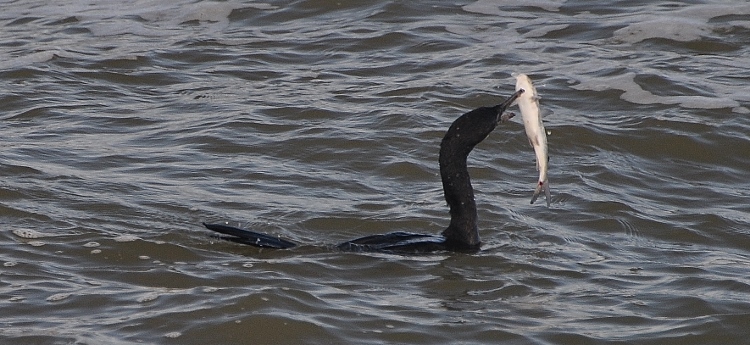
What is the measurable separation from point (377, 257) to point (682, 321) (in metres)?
1.81

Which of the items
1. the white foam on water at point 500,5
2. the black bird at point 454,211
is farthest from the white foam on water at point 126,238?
the white foam on water at point 500,5

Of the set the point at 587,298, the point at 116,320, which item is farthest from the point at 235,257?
the point at 587,298

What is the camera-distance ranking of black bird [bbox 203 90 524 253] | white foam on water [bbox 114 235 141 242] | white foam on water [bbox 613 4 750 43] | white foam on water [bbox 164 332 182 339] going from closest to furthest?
white foam on water [bbox 164 332 182 339] → black bird [bbox 203 90 524 253] → white foam on water [bbox 114 235 141 242] → white foam on water [bbox 613 4 750 43]

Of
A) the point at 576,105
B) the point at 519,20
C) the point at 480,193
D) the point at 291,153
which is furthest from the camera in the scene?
the point at 519,20

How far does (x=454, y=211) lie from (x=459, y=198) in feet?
0.28

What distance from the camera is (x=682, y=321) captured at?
6.43 m

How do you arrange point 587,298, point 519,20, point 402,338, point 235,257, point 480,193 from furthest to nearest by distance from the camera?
point 519,20 < point 480,193 < point 235,257 < point 587,298 < point 402,338

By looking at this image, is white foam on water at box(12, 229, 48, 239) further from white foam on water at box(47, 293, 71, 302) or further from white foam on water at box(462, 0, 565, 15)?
white foam on water at box(462, 0, 565, 15)

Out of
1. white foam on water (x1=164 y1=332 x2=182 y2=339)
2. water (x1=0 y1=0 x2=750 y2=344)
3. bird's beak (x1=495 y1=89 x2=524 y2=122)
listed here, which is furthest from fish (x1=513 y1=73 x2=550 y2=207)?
white foam on water (x1=164 y1=332 x2=182 y2=339)

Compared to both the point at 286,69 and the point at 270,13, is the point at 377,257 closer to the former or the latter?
the point at 286,69

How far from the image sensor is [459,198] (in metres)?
7.69

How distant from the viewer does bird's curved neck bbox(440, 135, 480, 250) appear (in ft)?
25.1

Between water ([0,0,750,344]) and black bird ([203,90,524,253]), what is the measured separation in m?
0.09

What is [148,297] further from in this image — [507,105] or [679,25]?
[679,25]
